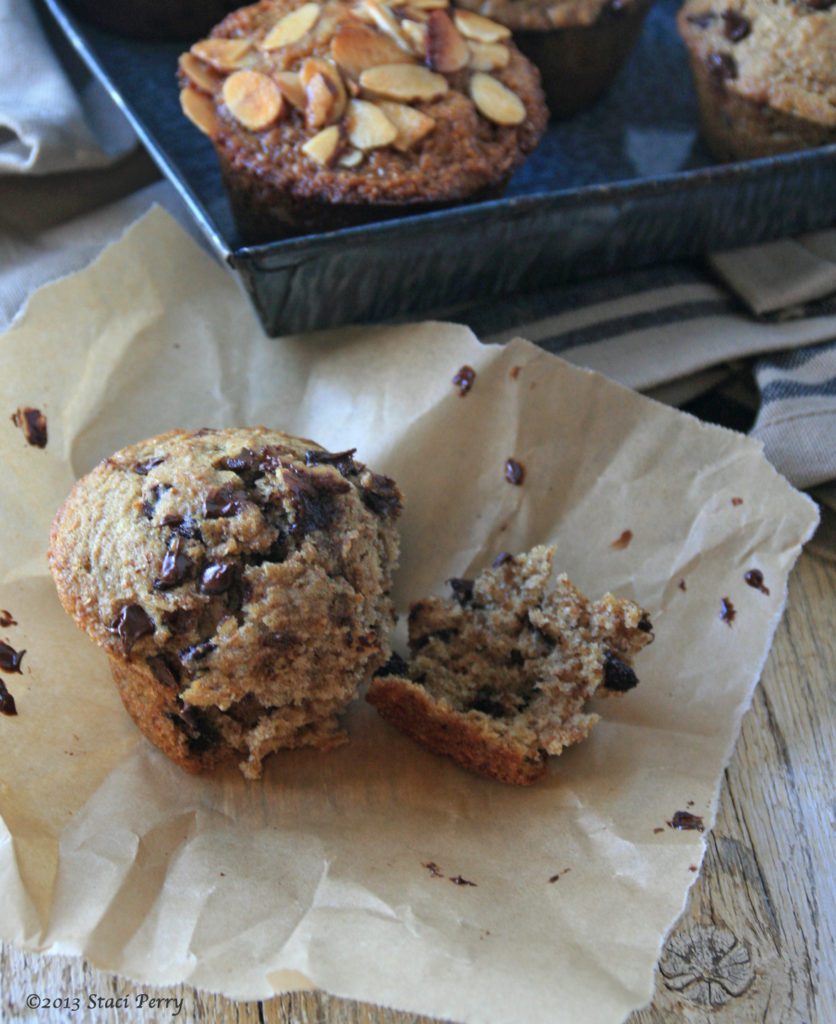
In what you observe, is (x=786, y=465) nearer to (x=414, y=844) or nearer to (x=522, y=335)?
(x=522, y=335)

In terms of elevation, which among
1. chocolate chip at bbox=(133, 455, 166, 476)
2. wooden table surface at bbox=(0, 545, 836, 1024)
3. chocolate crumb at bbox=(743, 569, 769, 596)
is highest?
chocolate chip at bbox=(133, 455, 166, 476)

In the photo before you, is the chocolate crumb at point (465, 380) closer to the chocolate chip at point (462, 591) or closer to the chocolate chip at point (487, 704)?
the chocolate chip at point (462, 591)

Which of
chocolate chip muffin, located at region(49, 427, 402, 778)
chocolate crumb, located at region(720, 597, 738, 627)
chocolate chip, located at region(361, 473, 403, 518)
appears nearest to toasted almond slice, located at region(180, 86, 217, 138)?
chocolate chip muffin, located at region(49, 427, 402, 778)

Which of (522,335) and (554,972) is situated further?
(522,335)

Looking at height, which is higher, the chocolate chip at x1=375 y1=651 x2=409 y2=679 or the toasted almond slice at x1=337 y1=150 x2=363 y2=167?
the toasted almond slice at x1=337 y1=150 x2=363 y2=167

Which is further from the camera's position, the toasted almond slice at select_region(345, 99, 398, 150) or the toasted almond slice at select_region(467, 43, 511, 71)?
the toasted almond slice at select_region(467, 43, 511, 71)

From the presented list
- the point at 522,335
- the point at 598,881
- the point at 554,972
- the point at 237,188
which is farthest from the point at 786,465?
the point at 237,188

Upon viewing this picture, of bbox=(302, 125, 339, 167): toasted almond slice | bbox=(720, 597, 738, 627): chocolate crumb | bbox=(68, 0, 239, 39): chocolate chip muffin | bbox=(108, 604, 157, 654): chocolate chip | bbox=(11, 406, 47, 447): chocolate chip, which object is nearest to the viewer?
bbox=(108, 604, 157, 654): chocolate chip

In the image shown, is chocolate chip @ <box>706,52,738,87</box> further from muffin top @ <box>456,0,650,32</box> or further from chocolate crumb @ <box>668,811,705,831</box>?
chocolate crumb @ <box>668,811,705,831</box>
